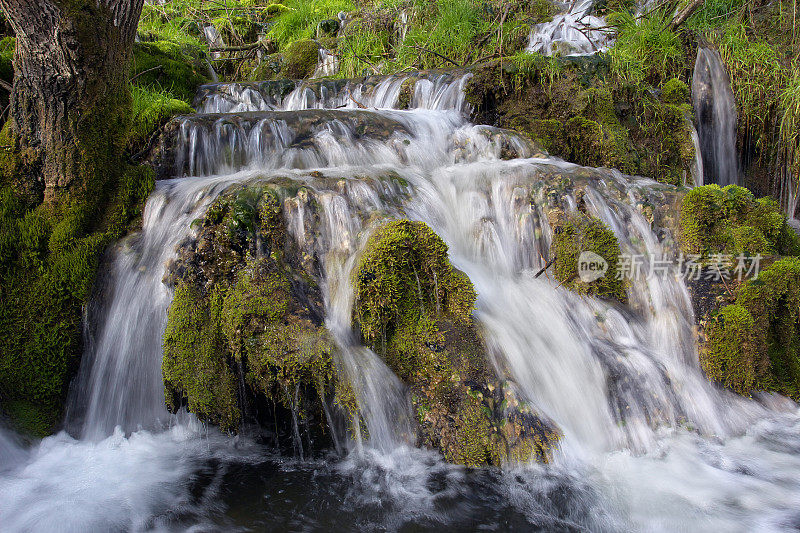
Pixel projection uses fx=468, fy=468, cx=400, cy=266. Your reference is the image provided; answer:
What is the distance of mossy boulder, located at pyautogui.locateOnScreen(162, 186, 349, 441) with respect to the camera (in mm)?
2676

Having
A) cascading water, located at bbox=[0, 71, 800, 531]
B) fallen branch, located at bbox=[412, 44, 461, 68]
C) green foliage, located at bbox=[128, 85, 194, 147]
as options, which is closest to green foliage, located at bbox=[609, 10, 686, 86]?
fallen branch, located at bbox=[412, 44, 461, 68]

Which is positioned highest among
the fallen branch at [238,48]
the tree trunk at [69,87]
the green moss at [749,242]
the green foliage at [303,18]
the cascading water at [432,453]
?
the green foliage at [303,18]

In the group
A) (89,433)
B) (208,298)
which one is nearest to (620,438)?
(208,298)

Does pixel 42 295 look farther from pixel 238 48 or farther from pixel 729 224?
pixel 238 48

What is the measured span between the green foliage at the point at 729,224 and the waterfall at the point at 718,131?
2444mm

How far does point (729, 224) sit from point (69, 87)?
5.01 metres

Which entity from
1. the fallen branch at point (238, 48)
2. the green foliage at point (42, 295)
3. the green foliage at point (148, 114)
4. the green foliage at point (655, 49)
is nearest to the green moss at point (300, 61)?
the fallen branch at point (238, 48)

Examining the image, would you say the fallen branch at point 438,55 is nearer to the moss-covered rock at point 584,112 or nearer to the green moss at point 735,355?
the moss-covered rock at point 584,112

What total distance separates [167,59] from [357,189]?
515cm

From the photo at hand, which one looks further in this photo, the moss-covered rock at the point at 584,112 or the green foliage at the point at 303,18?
the green foliage at the point at 303,18

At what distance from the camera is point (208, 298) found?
9.63 ft

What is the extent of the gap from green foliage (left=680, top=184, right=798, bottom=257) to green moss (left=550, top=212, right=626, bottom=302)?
2.24 feet

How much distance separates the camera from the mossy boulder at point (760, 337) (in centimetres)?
331

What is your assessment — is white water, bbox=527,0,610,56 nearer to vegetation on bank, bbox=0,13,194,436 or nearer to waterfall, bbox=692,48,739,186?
waterfall, bbox=692,48,739,186
